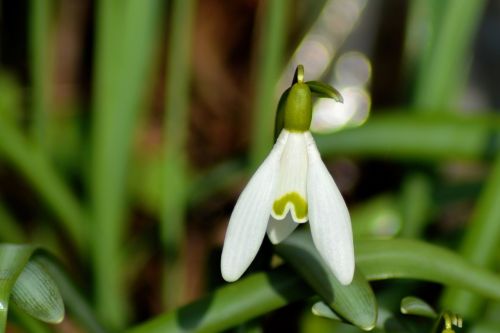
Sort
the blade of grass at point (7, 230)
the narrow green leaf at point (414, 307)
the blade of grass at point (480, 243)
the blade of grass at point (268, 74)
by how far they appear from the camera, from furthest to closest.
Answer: the blade of grass at point (7, 230), the blade of grass at point (268, 74), the blade of grass at point (480, 243), the narrow green leaf at point (414, 307)

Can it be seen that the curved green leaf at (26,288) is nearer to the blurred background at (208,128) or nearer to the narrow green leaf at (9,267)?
the narrow green leaf at (9,267)

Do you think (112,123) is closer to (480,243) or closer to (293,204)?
(480,243)

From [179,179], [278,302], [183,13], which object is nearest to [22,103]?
[179,179]

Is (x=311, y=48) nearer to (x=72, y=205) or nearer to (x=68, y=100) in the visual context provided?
(x=68, y=100)

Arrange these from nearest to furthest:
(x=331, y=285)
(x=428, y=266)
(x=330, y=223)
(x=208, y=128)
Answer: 1. (x=330, y=223)
2. (x=331, y=285)
3. (x=428, y=266)
4. (x=208, y=128)

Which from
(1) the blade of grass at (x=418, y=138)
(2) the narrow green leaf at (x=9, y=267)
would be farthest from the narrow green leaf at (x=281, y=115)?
(1) the blade of grass at (x=418, y=138)

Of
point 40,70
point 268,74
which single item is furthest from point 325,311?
point 40,70

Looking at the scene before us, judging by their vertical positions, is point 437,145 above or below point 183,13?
below
